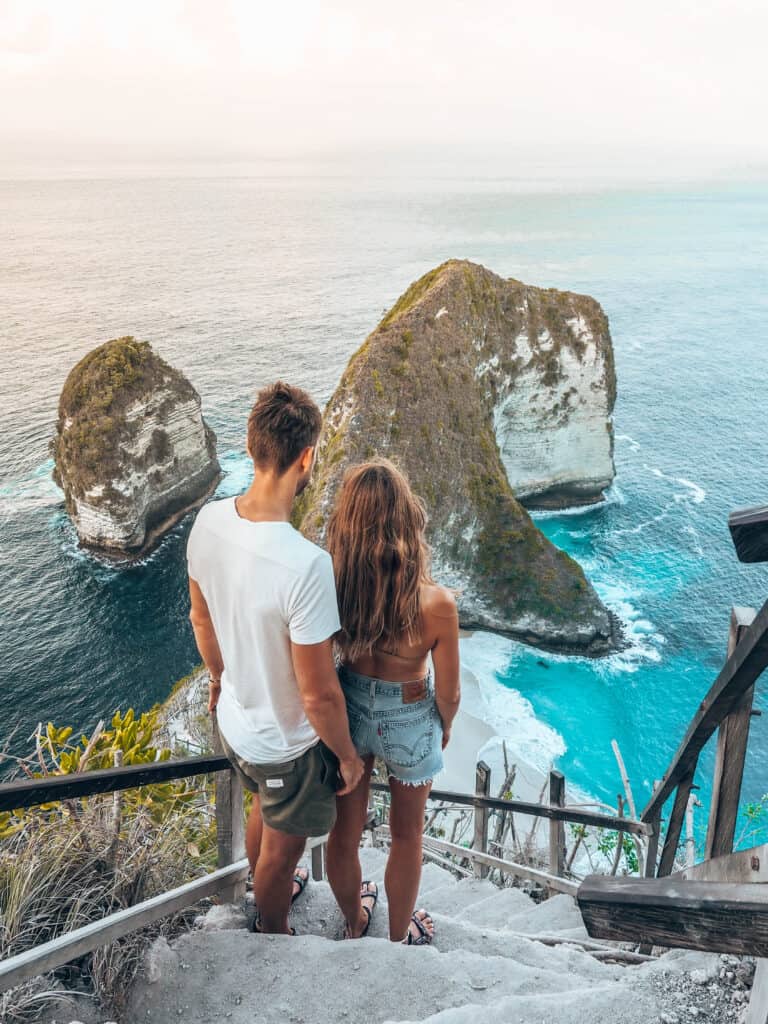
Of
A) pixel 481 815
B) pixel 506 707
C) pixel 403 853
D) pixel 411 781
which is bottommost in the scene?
pixel 506 707

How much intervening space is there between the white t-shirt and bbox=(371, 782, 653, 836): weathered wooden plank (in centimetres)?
208

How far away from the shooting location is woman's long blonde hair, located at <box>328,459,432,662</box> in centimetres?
256

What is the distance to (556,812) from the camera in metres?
4.58

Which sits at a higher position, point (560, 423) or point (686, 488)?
point (560, 423)

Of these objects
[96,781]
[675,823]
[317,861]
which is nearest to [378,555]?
[96,781]

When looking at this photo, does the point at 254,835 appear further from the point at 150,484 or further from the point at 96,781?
the point at 150,484

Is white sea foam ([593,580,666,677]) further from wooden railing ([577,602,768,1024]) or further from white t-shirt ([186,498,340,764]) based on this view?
white t-shirt ([186,498,340,764])

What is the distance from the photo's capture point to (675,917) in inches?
47.1

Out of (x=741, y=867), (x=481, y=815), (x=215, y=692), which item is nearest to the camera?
(x=741, y=867)

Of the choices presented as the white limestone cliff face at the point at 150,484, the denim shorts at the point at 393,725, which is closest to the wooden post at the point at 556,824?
the denim shorts at the point at 393,725

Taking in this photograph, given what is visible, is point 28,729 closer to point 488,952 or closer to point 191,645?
point 191,645

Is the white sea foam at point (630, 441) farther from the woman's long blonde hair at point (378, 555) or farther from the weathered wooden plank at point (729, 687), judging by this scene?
the woman's long blonde hair at point (378, 555)

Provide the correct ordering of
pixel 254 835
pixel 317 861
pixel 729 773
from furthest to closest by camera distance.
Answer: pixel 317 861 → pixel 254 835 → pixel 729 773

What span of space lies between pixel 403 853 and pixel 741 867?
1.78 meters
